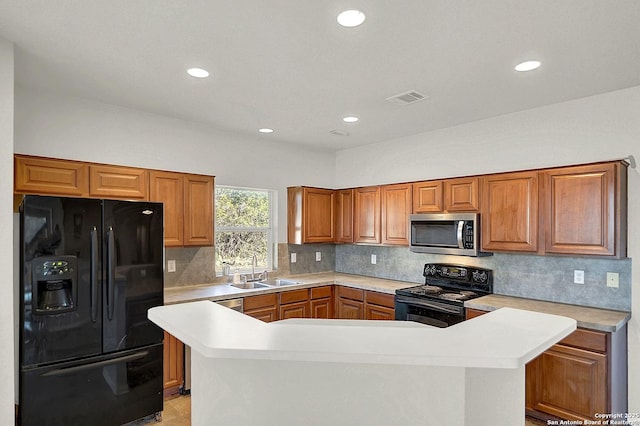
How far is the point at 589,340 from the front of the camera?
263 centimetres

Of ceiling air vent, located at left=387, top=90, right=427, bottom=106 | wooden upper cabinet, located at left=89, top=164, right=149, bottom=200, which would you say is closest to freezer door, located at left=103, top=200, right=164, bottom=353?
wooden upper cabinet, located at left=89, top=164, right=149, bottom=200

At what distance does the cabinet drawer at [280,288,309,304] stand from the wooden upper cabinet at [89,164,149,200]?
5.67ft

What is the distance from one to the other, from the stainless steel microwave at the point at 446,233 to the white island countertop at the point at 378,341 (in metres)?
2.01

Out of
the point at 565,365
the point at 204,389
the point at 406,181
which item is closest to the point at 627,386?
the point at 565,365

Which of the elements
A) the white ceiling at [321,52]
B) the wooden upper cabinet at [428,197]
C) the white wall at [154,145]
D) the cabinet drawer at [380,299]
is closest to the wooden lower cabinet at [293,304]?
the cabinet drawer at [380,299]

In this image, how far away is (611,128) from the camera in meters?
2.96

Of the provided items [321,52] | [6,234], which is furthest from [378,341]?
[6,234]

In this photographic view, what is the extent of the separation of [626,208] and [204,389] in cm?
322

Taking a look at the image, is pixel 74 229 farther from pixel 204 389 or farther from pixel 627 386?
pixel 627 386

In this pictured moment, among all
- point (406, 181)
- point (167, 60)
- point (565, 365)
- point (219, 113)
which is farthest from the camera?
point (406, 181)

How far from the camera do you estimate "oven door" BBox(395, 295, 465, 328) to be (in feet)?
11.1

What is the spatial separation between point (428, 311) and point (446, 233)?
80 centimetres

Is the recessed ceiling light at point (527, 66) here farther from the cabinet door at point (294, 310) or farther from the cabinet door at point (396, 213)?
the cabinet door at point (294, 310)

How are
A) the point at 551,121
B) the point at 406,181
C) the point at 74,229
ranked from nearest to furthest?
the point at 74,229 → the point at 551,121 → the point at 406,181
